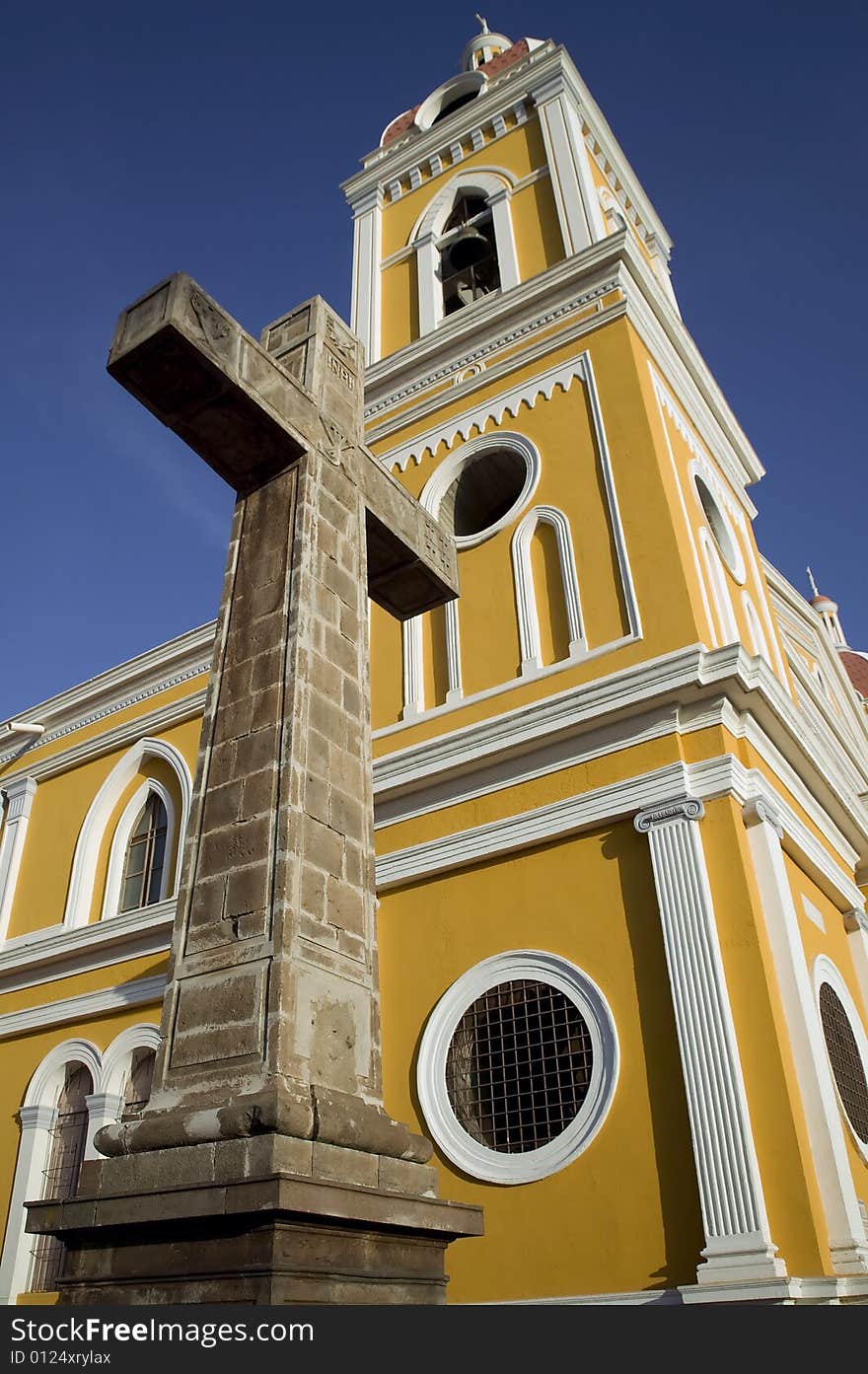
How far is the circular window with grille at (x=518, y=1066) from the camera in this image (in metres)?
7.48

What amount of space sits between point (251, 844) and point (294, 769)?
333mm

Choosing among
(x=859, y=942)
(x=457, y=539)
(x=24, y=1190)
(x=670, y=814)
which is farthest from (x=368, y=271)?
(x=24, y=1190)

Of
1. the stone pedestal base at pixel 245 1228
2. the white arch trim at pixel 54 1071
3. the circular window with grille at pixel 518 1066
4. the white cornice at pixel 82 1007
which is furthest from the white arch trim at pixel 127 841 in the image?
the stone pedestal base at pixel 245 1228

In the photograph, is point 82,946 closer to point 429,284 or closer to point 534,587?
point 534,587

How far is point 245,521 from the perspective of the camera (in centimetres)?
511

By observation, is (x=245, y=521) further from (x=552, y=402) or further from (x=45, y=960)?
(x=45, y=960)

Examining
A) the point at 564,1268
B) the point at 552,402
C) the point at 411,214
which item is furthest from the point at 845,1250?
the point at 411,214

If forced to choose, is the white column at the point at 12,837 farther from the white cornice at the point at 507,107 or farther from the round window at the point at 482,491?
the white cornice at the point at 507,107

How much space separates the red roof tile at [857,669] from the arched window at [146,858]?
1534 centimetres

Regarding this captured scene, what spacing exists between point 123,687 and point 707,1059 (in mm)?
9841

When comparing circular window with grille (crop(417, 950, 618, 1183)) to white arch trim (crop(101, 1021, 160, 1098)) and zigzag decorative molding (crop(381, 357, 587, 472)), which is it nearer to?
white arch trim (crop(101, 1021, 160, 1098))

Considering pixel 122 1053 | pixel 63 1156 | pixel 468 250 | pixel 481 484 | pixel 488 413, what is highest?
pixel 468 250

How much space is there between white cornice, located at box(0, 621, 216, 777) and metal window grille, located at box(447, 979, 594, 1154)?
6.67 metres

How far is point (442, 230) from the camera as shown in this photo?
48.4 ft
